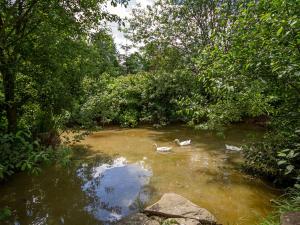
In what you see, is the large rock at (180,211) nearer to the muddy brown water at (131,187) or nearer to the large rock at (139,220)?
the large rock at (139,220)

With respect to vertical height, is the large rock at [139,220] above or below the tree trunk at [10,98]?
below

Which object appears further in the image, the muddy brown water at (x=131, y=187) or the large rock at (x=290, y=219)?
the muddy brown water at (x=131, y=187)

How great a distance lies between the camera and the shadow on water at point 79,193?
422 cm

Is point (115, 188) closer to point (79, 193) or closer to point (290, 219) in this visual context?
point (79, 193)

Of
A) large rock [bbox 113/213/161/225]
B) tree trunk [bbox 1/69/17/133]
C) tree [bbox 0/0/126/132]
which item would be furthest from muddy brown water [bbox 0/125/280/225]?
tree [bbox 0/0/126/132]

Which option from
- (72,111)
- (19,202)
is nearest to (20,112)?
(72,111)

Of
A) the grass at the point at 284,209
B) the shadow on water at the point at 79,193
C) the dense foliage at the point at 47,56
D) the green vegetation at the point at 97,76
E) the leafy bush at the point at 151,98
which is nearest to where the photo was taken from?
the green vegetation at the point at 97,76

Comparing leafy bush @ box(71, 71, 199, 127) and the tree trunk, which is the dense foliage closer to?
the tree trunk

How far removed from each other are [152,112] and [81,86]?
23.4 ft

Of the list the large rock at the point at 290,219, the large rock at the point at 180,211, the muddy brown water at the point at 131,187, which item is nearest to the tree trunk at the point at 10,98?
the muddy brown water at the point at 131,187

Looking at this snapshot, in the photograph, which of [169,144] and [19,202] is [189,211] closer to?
[19,202]

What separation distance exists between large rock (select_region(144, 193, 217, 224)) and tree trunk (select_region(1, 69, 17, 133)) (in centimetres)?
249

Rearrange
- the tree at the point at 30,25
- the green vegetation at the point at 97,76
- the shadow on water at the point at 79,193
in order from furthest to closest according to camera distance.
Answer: the shadow on water at the point at 79,193, the tree at the point at 30,25, the green vegetation at the point at 97,76

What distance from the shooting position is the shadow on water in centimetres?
422
